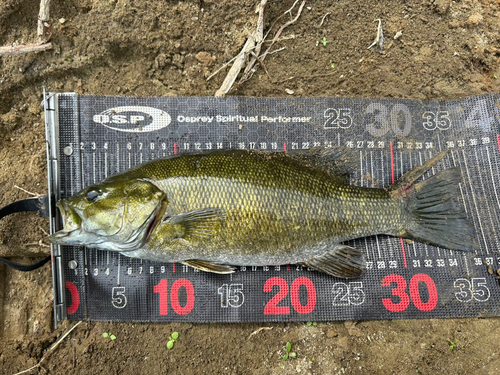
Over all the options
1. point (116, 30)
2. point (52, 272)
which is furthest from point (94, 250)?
point (116, 30)

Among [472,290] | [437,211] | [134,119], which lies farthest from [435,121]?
[134,119]

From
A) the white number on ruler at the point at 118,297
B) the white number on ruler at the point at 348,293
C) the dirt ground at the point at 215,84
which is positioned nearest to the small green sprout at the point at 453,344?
the dirt ground at the point at 215,84

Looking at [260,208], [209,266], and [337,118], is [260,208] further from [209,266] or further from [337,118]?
[337,118]

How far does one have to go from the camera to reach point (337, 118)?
10.2ft

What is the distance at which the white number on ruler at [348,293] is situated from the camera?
9.53 ft

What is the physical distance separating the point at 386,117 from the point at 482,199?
1253 mm

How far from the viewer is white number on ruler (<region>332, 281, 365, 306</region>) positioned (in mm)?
2906

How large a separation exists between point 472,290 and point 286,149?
2.26 metres

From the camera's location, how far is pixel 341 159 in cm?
287

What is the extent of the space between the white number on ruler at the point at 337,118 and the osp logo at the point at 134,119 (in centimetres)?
162

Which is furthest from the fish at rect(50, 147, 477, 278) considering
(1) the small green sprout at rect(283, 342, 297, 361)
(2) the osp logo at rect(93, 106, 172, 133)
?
(1) the small green sprout at rect(283, 342, 297, 361)

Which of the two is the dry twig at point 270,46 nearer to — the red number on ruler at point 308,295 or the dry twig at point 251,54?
the dry twig at point 251,54

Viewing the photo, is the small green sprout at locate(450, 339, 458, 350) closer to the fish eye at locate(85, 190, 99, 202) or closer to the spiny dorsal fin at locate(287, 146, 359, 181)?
the spiny dorsal fin at locate(287, 146, 359, 181)

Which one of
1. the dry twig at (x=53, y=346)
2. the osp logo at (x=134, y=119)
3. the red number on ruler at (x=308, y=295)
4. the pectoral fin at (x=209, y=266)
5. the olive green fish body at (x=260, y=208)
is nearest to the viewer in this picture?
the olive green fish body at (x=260, y=208)
